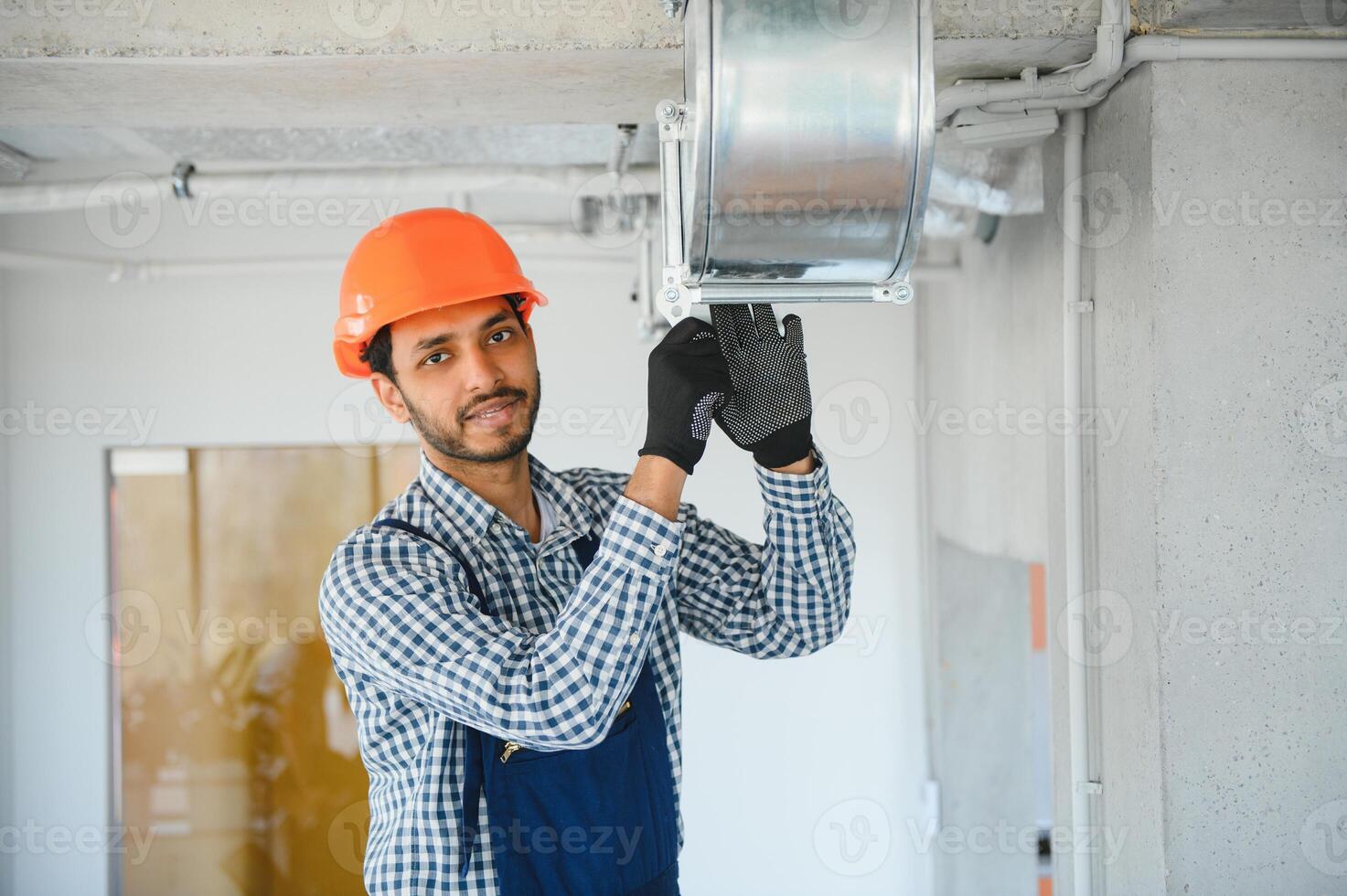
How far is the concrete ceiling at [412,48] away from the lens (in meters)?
1.74

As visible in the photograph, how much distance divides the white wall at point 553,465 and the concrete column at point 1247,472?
223cm

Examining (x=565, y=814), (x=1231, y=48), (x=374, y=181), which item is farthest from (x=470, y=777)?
(x=374, y=181)

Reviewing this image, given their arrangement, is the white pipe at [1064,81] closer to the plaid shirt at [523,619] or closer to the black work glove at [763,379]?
the black work glove at [763,379]

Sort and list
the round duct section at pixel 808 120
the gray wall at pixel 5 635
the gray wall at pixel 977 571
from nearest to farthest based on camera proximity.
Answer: the round duct section at pixel 808 120 < the gray wall at pixel 977 571 < the gray wall at pixel 5 635

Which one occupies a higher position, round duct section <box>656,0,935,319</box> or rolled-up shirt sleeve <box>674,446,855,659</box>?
round duct section <box>656,0,935,319</box>

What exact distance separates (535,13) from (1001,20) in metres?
0.76

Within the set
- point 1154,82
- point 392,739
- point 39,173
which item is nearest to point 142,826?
point 39,173

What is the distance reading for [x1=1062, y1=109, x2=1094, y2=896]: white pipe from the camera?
1958 millimetres

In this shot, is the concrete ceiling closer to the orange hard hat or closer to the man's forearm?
the orange hard hat

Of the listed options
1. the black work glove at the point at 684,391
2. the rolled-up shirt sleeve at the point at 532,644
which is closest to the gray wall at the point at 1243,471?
the black work glove at the point at 684,391

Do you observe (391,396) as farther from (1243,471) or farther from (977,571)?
(977,571)

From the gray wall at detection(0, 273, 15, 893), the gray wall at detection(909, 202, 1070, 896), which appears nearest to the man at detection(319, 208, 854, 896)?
the gray wall at detection(909, 202, 1070, 896)

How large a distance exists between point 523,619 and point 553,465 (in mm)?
2381

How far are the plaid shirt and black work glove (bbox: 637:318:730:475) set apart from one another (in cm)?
9
